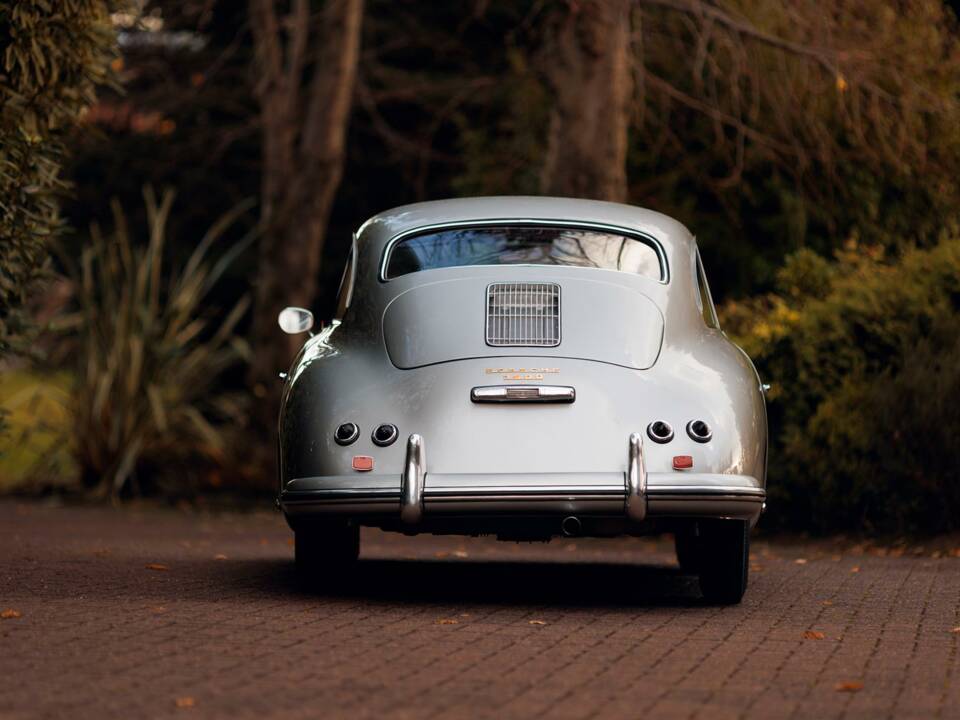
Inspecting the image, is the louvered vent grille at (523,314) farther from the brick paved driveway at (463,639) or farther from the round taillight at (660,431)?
the brick paved driveway at (463,639)

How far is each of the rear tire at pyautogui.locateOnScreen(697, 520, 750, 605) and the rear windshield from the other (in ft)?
3.99

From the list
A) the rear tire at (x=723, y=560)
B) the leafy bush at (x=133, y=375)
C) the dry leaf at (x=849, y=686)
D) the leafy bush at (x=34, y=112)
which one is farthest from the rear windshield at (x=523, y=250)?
the leafy bush at (x=133, y=375)

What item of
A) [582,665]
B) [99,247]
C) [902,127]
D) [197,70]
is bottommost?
[582,665]

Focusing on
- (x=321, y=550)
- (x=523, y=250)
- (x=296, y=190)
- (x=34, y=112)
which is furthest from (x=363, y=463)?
(x=296, y=190)

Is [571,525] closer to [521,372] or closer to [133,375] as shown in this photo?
[521,372]

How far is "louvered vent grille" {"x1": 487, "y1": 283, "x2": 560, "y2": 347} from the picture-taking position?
739 cm

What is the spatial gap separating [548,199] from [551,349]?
1.22 metres

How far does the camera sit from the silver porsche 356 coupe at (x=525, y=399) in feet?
23.1

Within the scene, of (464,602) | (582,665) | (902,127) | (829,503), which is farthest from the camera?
(902,127)

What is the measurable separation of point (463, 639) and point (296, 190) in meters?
11.5

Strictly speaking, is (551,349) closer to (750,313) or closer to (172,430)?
(750,313)

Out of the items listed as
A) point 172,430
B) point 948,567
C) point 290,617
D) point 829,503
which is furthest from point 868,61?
point 290,617

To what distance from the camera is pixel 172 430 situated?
52.6ft

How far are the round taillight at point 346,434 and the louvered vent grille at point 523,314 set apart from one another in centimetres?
71
